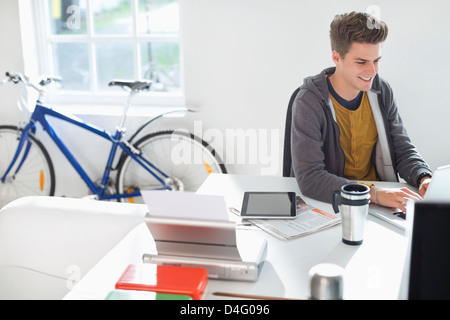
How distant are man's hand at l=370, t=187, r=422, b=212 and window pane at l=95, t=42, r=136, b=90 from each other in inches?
84.2

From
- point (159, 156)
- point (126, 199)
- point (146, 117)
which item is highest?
point (146, 117)

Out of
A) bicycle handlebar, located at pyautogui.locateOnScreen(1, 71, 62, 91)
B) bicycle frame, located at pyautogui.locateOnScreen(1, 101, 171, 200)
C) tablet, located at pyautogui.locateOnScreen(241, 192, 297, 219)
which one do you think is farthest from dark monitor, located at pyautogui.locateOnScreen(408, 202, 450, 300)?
bicycle handlebar, located at pyautogui.locateOnScreen(1, 71, 62, 91)

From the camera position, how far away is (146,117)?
3.24 m

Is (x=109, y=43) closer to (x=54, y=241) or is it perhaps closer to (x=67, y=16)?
(x=67, y=16)

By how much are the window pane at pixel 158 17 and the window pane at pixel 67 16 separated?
387 mm

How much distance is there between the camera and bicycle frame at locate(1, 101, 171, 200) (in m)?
3.18

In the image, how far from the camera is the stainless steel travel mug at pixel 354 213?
1.39 m

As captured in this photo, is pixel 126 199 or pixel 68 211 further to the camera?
pixel 126 199

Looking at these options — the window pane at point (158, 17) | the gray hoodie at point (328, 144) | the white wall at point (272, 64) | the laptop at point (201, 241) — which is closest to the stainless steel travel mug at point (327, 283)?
the laptop at point (201, 241)

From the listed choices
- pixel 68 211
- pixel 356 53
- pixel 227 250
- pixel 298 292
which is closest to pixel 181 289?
pixel 227 250

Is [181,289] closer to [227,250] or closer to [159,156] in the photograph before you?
[227,250]

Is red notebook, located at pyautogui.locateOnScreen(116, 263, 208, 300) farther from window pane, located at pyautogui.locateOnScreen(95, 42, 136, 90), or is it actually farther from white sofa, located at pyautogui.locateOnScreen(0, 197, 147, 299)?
window pane, located at pyautogui.locateOnScreen(95, 42, 136, 90)

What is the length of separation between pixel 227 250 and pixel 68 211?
0.75 m

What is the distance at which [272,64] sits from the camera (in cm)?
303
